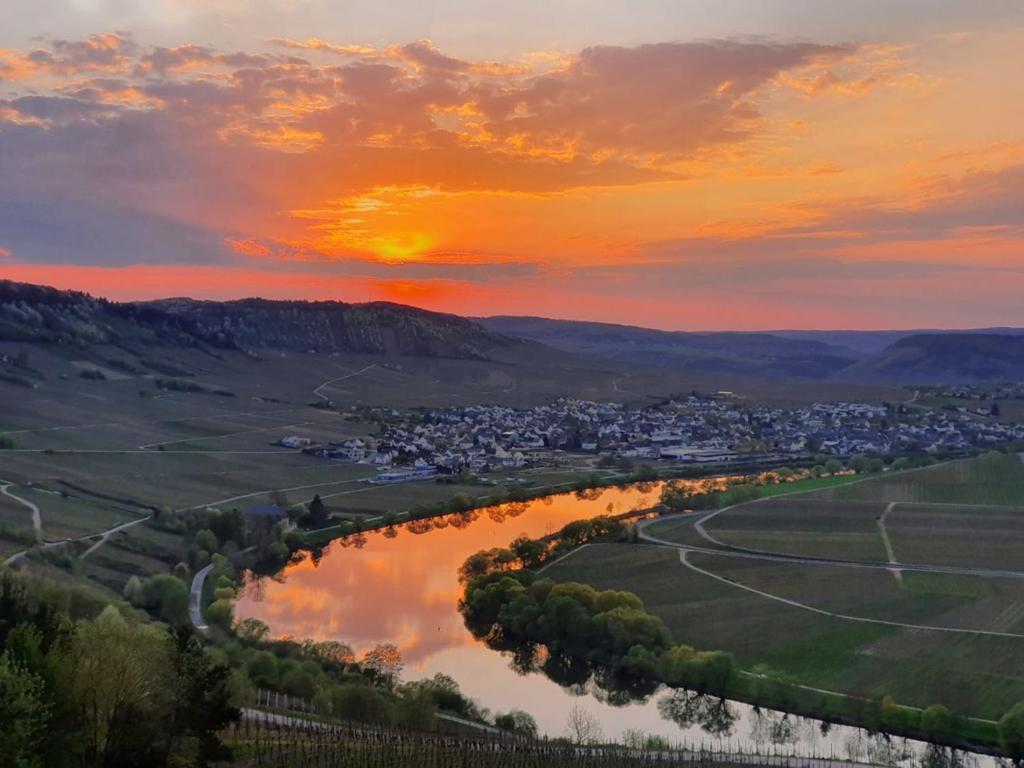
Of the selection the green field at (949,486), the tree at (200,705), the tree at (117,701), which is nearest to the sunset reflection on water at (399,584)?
the green field at (949,486)

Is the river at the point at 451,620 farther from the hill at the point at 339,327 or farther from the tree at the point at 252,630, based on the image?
the hill at the point at 339,327

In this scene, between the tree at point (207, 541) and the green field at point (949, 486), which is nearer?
the tree at point (207, 541)

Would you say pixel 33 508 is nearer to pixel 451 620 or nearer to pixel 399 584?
pixel 399 584

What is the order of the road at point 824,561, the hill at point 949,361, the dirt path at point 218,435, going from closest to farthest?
the road at point 824,561 → the dirt path at point 218,435 → the hill at point 949,361

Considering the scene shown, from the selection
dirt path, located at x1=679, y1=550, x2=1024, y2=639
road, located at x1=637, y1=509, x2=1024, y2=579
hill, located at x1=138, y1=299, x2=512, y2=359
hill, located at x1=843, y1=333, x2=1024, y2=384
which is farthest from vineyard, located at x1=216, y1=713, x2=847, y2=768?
hill, located at x1=843, y1=333, x2=1024, y2=384

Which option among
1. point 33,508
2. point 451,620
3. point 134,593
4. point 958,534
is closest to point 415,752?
point 451,620

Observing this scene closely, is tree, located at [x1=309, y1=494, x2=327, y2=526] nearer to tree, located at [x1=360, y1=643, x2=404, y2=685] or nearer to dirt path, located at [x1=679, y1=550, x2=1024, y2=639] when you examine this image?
tree, located at [x1=360, y1=643, x2=404, y2=685]
